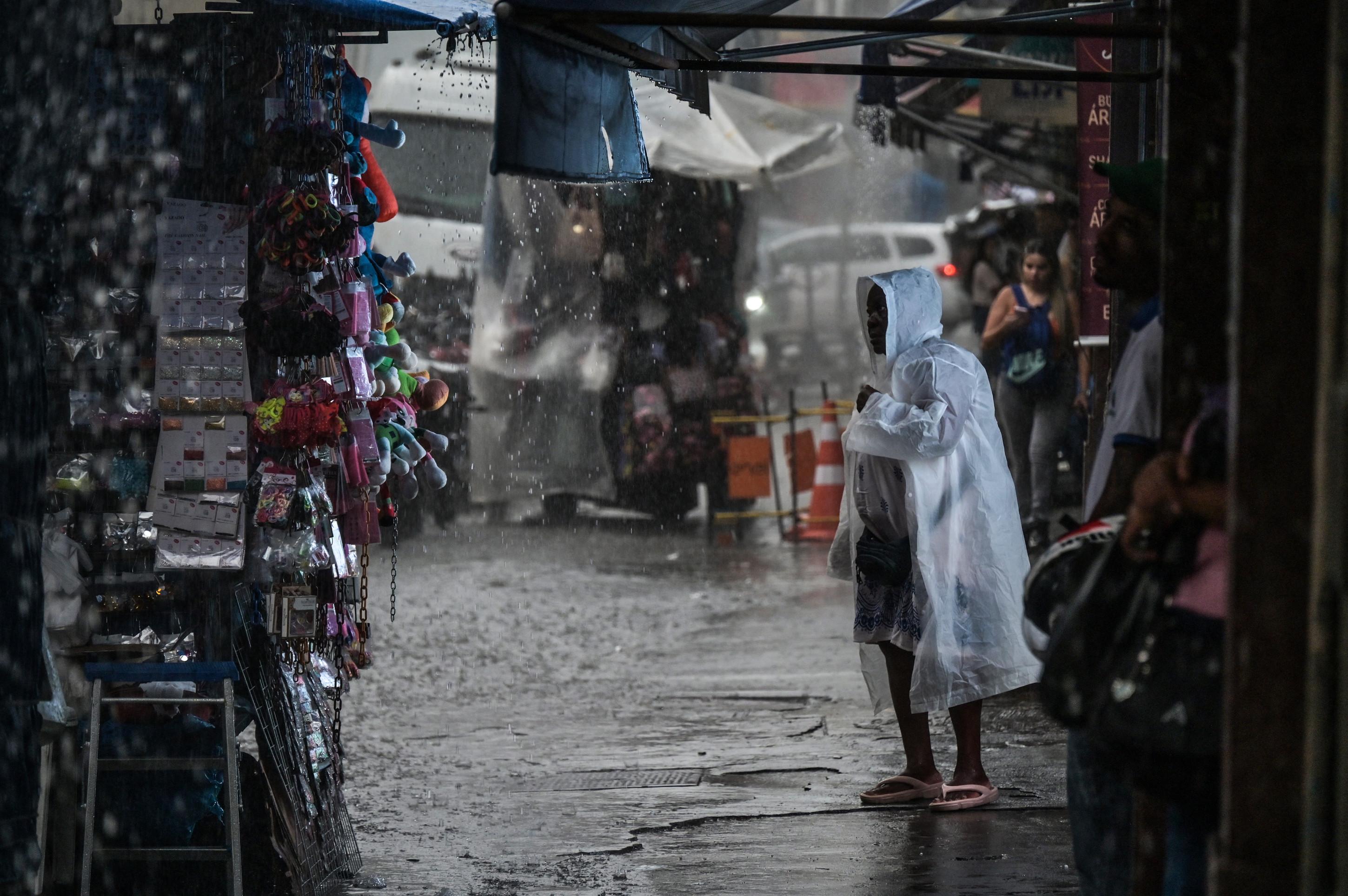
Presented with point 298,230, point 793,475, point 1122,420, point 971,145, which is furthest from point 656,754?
point 971,145

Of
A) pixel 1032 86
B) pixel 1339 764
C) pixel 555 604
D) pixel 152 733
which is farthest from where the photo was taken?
pixel 1032 86

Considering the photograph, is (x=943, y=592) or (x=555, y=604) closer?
(x=943, y=592)

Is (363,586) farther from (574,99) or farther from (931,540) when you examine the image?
(931,540)

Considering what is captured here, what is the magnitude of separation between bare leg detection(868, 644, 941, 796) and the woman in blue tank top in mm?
5637

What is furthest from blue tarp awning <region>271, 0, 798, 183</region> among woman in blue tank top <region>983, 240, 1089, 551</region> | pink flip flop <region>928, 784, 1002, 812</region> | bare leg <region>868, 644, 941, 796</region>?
woman in blue tank top <region>983, 240, 1089, 551</region>

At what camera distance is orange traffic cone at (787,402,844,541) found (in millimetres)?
14664

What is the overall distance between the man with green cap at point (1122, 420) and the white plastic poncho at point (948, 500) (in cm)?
243

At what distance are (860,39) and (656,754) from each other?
323 cm

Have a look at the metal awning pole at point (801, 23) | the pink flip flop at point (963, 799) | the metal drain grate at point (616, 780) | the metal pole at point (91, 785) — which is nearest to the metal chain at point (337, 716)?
the metal pole at point (91, 785)

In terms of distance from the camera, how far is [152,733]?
5090 mm

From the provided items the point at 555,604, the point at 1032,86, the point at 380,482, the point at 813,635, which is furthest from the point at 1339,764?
the point at 1032,86

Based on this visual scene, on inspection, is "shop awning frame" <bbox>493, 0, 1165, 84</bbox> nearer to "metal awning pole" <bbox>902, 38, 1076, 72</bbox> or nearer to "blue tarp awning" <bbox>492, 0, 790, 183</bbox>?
"blue tarp awning" <bbox>492, 0, 790, 183</bbox>

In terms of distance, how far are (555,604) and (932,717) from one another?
4342mm

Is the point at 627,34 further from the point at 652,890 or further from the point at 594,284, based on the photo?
the point at 594,284
